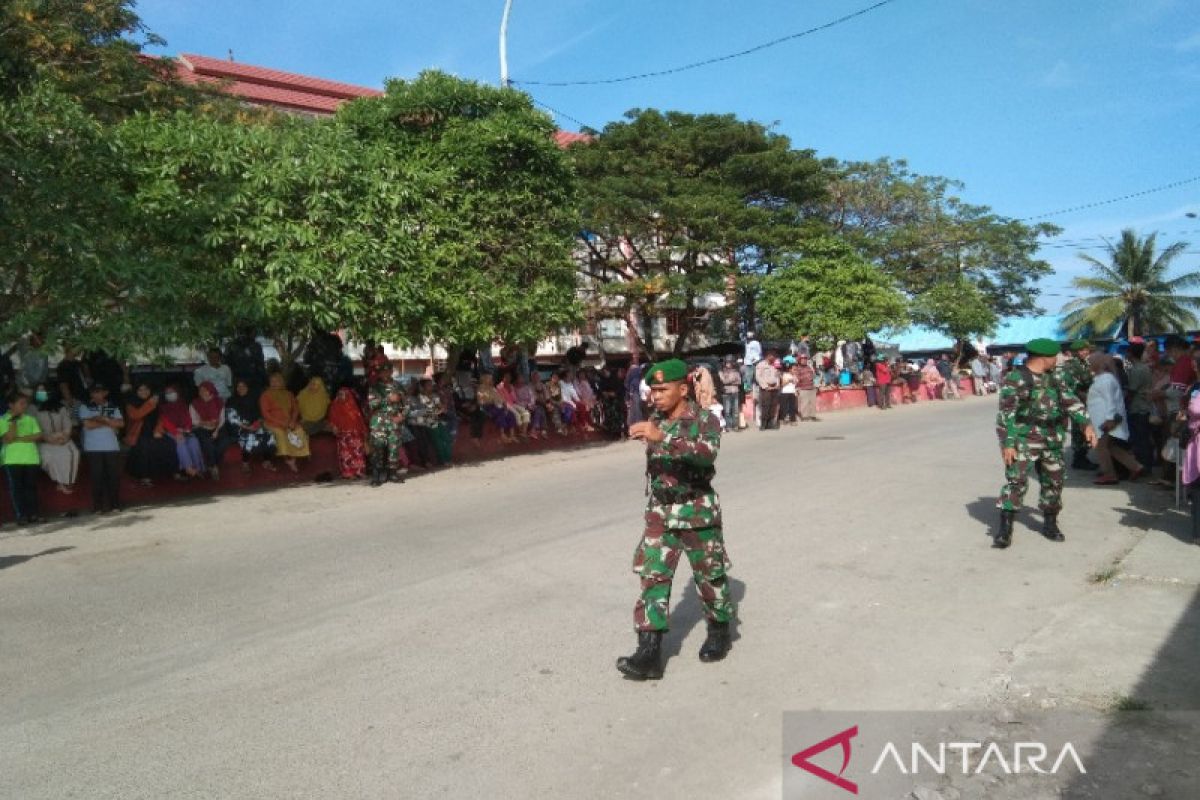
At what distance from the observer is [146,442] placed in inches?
406

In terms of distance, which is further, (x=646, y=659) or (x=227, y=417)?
(x=227, y=417)

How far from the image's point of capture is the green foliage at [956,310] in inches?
1310

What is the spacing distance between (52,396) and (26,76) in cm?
377

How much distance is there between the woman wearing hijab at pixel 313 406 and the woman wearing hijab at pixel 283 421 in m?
0.33

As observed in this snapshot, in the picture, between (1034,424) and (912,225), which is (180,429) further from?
(912,225)

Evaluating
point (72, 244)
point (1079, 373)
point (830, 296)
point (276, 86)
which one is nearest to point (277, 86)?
point (276, 86)

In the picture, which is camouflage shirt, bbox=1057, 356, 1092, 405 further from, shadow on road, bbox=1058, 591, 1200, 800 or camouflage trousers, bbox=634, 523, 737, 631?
camouflage trousers, bbox=634, 523, 737, 631

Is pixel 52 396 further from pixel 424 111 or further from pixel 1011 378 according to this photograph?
pixel 1011 378

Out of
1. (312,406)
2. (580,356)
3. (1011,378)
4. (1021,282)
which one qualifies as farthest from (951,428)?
(1021,282)

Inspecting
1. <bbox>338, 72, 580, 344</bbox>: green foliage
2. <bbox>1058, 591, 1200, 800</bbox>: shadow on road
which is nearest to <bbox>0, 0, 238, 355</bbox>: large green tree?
<bbox>338, 72, 580, 344</bbox>: green foliage

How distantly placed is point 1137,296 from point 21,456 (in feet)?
154

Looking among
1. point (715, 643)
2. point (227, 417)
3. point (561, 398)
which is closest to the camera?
point (715, 643)

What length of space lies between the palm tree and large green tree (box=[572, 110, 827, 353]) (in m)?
22.0

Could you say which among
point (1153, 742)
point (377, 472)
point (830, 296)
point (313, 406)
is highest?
point (830, 296)
